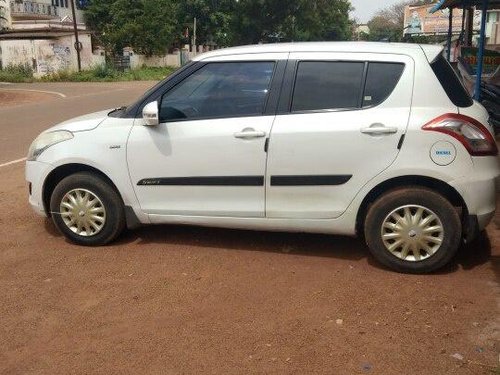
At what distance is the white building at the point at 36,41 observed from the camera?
124 ft

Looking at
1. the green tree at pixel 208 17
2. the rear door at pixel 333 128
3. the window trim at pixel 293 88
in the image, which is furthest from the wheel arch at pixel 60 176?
the green tree at pixel 208 17

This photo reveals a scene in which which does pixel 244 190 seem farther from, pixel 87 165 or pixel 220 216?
pixel 87 165

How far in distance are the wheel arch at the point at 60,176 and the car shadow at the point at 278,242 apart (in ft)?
1.49

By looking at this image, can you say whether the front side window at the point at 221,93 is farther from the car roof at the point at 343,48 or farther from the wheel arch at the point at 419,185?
the wheel arch at the point at 419,185

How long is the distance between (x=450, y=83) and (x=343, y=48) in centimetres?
84

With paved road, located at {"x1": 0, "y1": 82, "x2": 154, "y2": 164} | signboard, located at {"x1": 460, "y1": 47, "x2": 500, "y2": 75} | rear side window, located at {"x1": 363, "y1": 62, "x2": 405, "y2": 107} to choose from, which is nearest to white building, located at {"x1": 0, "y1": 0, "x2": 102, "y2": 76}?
paved road, located at {"x1": 0, "y1": 82, "x2": 154, "y2": 164}

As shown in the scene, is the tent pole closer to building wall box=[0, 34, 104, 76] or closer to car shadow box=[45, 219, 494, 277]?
car shadow box=[45, 219, 494, 277]

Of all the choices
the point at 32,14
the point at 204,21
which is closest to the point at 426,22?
the point at 204,21

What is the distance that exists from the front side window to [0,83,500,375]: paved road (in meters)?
1.18

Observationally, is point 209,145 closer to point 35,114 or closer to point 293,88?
point 293,88

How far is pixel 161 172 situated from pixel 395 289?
6.65ft

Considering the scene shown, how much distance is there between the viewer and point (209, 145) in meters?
4.30

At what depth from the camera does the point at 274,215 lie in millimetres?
4316

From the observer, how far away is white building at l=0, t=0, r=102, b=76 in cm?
3775
